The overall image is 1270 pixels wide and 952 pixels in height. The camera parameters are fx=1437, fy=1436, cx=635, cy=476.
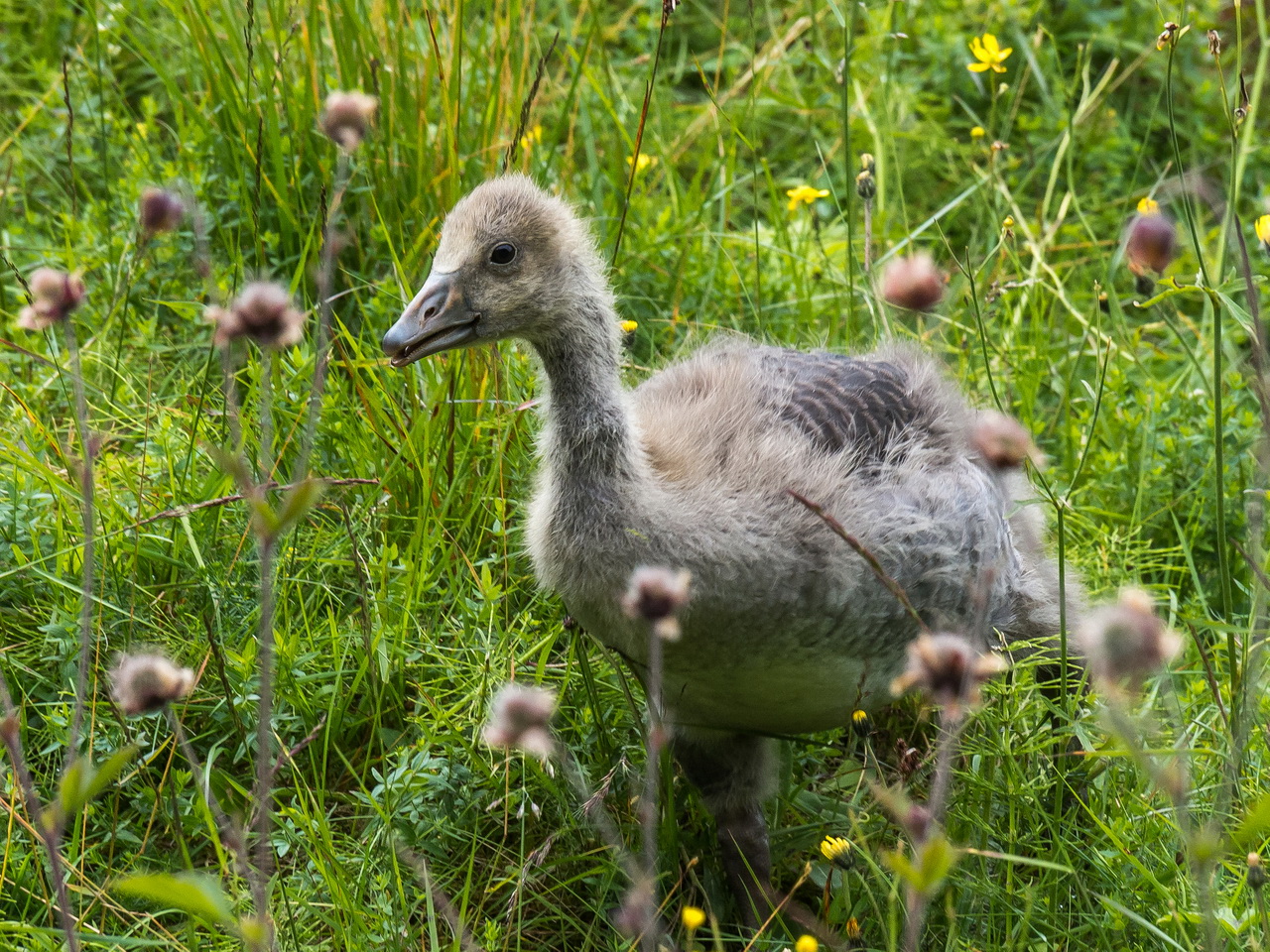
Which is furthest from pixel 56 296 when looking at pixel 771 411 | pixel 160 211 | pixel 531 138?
pixel 531 138

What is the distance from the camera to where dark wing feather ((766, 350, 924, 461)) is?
2.96 m

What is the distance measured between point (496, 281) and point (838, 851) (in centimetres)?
124

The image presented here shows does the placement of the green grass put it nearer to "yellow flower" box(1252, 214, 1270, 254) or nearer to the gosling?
"yellow flower" box(1252, 214, 1270, 254)

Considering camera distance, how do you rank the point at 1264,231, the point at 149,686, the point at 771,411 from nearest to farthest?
the point at 149,686, the point at 1264,231, the point at 771,411

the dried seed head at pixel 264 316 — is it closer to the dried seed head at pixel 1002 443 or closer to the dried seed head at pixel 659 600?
the dried seed head at pixel 659 600

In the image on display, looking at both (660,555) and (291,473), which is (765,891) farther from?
(291,473)

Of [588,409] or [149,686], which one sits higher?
[149,686]

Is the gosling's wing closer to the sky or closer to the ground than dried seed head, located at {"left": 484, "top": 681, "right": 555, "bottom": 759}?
closer to the ground

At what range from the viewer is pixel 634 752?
10.3 ft

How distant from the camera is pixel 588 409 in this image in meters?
2.75

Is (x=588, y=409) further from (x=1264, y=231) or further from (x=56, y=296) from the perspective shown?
(x=1264, y=231)

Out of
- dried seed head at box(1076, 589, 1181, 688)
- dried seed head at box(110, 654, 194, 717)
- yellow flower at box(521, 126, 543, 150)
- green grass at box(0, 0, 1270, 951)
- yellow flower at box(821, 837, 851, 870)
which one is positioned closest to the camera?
dried seed head at box(1076, 589, 1181, 688)

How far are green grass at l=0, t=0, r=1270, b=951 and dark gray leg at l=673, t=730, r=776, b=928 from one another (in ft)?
0.35

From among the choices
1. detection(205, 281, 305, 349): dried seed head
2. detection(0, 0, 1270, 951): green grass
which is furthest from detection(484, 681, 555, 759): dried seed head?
detection(0, 0, 1270, 951): green grass
